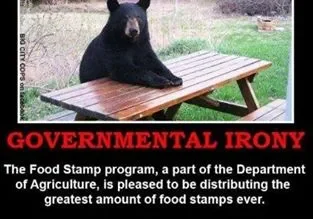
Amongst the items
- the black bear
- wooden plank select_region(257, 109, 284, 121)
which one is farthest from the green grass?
the black bear

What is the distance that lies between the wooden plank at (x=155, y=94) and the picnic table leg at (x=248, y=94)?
0.52 feet

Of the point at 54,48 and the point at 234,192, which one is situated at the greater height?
the point at 54,48

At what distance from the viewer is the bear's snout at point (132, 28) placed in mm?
3727

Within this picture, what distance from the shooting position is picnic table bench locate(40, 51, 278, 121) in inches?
133

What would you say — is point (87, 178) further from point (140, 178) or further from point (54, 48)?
point (54, 48)

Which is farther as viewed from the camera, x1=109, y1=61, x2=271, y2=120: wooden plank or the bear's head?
the bear's head

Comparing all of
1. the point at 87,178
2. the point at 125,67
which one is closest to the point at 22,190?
the point at 87,178

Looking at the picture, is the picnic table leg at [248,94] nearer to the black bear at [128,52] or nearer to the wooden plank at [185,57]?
the wooden plank at [185,57]

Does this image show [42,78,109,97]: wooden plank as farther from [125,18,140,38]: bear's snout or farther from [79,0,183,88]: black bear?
[125,18,140,38]: bear's snout

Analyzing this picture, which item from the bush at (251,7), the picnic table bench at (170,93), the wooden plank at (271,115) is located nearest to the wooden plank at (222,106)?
the picnic table bench at (170,93)

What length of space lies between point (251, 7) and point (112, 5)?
2.71ft

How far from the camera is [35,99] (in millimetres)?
3686

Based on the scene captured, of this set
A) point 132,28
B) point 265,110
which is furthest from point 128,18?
point 265,110

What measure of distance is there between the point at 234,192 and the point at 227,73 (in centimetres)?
71
